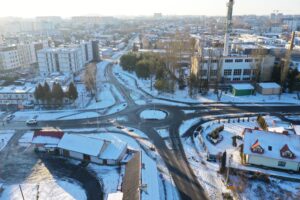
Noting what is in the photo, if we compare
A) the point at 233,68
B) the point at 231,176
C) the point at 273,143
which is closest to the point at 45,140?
the point at 231,176

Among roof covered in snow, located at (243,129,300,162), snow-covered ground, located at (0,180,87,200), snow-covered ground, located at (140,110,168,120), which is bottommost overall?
snow-covered ground, located at (0,180,87,200)

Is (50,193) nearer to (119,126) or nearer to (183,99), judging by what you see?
(119,126)

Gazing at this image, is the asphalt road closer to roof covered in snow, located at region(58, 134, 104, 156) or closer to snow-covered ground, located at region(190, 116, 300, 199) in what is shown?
snow-covered ground, located at region(190, 116, 300, 199)

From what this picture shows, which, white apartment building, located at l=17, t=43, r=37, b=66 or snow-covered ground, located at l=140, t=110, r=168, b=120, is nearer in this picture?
snow-covered ground, located at l=140, t=110, r=168, b=120

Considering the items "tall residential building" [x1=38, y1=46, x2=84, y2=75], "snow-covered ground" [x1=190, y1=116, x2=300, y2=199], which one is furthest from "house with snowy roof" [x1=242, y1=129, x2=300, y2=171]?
"tall residential building" [x1=38, y1=46, x2=84, y2=75]

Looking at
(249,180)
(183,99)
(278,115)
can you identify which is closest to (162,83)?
(183,99)

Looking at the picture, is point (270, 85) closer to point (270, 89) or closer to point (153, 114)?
point (270, 89)

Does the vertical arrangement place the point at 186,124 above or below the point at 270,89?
below
